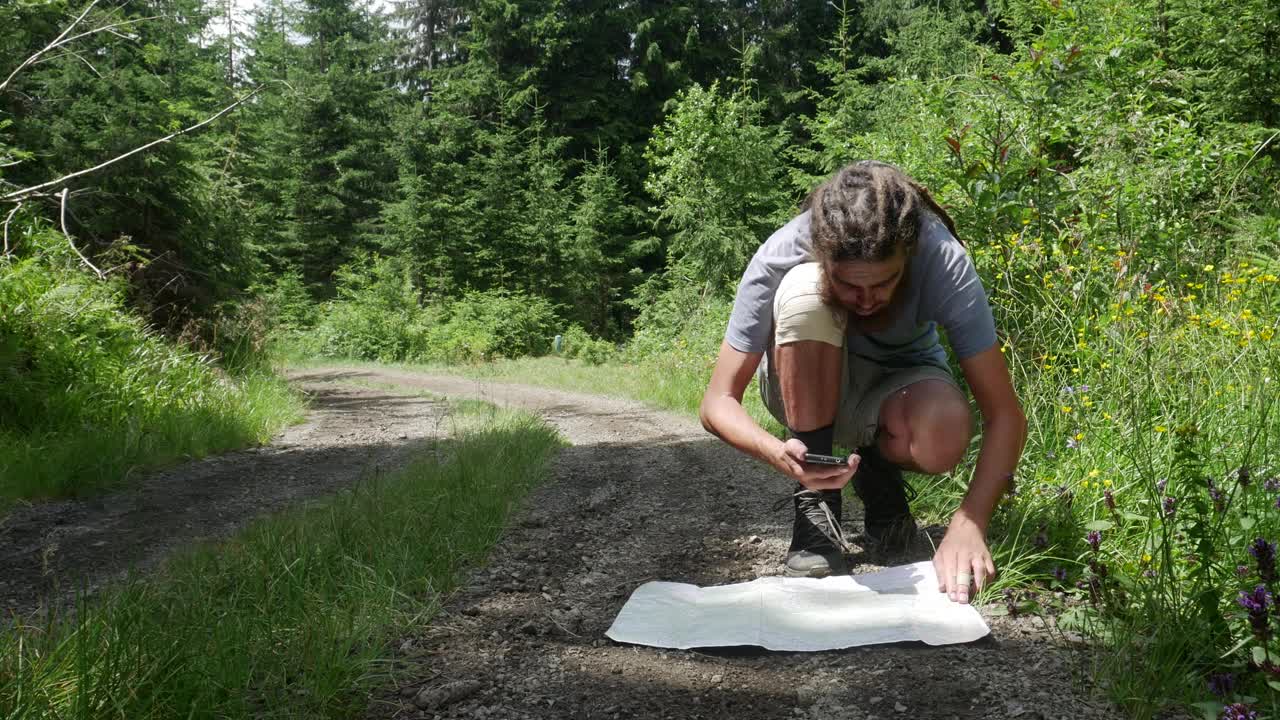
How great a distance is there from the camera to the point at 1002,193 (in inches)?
138

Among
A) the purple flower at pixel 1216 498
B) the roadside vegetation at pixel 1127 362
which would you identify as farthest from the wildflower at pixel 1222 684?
the purple flower at pixel 1216 498

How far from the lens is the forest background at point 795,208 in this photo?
2.05 metres

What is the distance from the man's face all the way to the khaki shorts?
7cm

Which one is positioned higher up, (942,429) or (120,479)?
(942,429)

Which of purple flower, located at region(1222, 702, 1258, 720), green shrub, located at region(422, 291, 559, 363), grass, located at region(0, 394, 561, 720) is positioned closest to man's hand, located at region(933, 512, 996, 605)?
purple flower, located at region(1222, 702, 1258, 720)

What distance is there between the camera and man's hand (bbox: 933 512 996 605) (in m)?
2.00

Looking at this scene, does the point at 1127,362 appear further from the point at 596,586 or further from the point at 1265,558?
the point at 596,586

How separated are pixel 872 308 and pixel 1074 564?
88 cm

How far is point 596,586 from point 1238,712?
1.52 metres

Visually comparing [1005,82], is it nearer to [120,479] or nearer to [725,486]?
[725,486]

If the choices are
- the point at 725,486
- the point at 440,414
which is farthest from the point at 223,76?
the point at 725,486

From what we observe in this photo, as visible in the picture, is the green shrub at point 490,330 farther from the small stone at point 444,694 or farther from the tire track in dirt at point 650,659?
the small stone at point 444,694

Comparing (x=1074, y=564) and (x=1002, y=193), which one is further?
(x=1002, y=193)

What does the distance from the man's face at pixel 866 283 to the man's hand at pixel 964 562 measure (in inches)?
23.8
